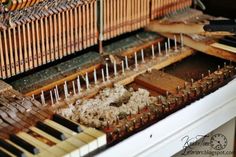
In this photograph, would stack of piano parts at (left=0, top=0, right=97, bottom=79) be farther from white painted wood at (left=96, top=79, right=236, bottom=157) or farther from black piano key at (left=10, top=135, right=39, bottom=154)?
white painted wood at (left=96, top=79, right=236, bottom=157)

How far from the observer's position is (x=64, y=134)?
2.55 meters

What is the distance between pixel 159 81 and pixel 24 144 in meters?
1.03

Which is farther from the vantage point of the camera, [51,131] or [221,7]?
[221,7]

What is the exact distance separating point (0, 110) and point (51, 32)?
2.07 feet

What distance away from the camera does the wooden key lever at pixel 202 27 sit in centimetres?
362

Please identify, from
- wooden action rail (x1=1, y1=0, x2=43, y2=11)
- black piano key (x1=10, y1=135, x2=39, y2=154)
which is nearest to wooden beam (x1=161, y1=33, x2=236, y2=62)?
wooden action rail (x1=1, y1=0, x2=43, y2=11)

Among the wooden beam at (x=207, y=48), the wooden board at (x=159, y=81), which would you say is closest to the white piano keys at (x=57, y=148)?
the wooden board at (x=159, y=81)

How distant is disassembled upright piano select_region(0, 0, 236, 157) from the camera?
8.61ft

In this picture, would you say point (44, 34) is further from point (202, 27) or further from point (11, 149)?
point (202, 27)

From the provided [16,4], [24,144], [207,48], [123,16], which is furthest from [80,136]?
[207,48]

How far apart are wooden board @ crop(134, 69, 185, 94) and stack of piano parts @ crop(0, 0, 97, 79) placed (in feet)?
1.33

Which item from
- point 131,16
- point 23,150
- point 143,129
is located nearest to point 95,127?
point 143,129

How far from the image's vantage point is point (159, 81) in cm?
325

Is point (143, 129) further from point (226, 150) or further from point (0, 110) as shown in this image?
point (226, 150)
